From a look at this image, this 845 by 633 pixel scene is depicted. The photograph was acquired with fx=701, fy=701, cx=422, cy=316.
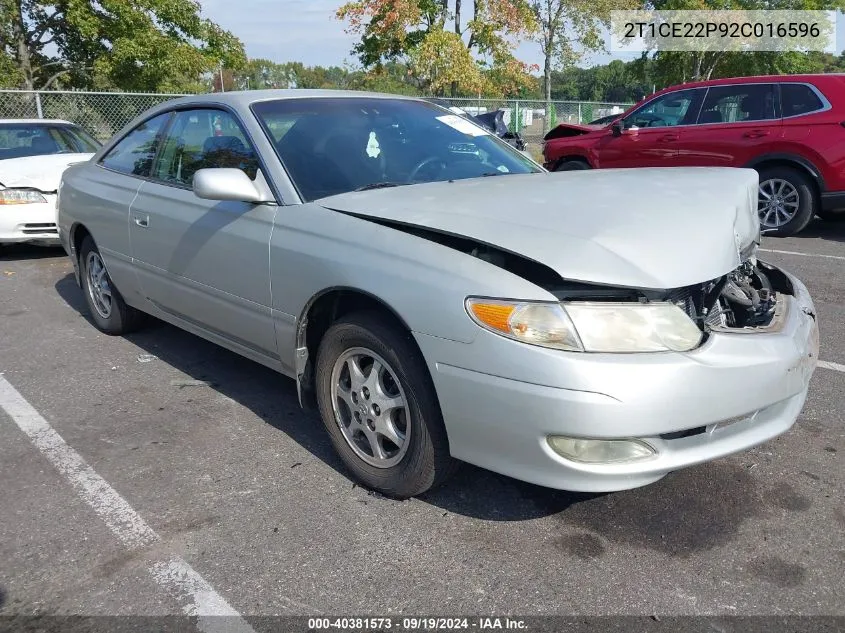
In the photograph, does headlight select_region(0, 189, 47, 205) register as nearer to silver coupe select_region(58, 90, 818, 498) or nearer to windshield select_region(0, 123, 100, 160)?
windshield select_region(0, 123, 100, 160)

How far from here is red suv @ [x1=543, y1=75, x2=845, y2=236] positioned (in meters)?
7.59

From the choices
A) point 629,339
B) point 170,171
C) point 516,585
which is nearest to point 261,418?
point 170,171

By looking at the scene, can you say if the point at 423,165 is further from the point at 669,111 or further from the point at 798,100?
the point at 669,111

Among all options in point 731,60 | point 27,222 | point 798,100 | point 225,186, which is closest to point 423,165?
point 225,186

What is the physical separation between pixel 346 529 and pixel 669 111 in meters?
8.00

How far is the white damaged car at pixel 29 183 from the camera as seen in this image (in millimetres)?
7316

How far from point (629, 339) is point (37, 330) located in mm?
4595

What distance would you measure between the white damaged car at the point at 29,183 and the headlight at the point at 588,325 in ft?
21.9

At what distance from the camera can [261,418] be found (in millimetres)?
3586

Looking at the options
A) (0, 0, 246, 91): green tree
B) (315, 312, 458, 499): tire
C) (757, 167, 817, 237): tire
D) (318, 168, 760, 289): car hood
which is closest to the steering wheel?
(318, 168, 760, 289): car hood

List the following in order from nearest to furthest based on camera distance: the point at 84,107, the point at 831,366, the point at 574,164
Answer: the point at 831,366
the point at 574,164
the point at 84,107

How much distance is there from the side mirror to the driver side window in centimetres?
721

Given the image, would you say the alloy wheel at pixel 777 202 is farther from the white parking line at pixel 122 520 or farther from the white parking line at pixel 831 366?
the white parking line at pixel 122 520

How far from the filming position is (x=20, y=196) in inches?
289
